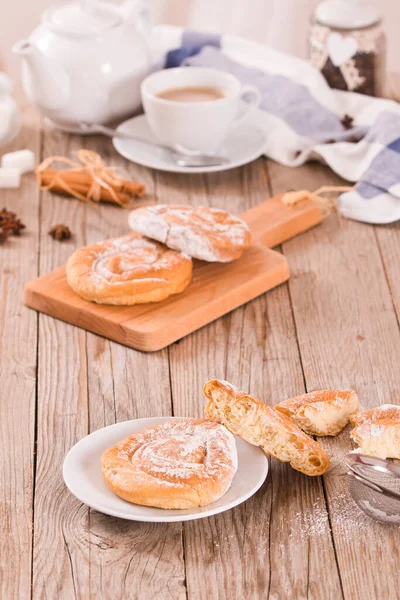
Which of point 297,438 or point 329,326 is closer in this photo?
point 297,438

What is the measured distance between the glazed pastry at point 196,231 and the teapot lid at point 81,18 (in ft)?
2.13

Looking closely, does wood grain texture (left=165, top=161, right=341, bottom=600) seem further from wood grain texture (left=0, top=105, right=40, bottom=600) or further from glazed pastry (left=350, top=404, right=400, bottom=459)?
wood grain texture (left=0, top=105, right=40, bottom=600)

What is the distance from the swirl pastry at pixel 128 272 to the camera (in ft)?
5.00

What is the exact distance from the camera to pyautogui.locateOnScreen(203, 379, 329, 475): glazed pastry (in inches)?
45.1

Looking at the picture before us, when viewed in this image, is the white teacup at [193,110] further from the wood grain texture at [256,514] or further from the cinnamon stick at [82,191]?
the wood grain texture at [256,514]

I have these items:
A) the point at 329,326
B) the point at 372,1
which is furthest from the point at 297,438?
the point at 372,1

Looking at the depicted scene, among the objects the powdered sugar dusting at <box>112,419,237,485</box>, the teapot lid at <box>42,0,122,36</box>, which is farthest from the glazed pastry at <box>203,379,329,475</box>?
the teapot lid at <box>42,0,122,36</box>

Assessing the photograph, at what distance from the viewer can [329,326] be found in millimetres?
1551

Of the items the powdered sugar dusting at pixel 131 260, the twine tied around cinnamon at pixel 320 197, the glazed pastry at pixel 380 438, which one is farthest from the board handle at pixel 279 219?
the glazed pastry at pixel 380 438

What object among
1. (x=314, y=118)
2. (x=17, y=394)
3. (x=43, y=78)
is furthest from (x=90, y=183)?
(x=17, y=394)

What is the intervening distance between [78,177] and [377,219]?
63 centimetres

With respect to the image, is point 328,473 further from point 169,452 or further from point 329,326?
point 329,326

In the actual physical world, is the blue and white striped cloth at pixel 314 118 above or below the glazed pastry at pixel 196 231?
below

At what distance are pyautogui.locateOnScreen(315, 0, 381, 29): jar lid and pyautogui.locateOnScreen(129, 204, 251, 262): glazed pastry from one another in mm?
803
